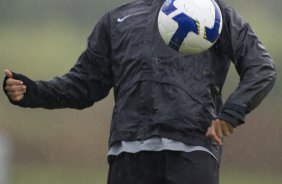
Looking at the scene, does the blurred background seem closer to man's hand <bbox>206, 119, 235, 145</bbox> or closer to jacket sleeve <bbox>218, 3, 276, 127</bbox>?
jacket sleeve <bbox>218, 3, 276, 127</bbox>

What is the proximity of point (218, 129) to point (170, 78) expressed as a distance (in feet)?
1.00

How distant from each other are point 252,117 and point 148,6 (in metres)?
6.03

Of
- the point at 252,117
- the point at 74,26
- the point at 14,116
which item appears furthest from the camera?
the point at 74,26

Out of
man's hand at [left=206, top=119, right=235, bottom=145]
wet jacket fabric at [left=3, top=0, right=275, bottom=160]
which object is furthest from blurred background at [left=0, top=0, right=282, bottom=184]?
man's hand at [left=206, top=119, right=235, bottom=145]

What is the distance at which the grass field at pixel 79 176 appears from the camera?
401 inches

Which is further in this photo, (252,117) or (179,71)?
(252,117)

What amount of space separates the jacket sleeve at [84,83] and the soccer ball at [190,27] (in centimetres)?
40

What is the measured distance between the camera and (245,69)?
4.91 m

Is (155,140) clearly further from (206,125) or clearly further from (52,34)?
(52,34)

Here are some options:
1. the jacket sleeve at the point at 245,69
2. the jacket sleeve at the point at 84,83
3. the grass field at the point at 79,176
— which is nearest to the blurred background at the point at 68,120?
the grass field at the point at 79,176

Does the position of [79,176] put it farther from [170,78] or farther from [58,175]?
[170,78]

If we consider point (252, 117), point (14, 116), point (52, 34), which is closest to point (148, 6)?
point (252, 117)

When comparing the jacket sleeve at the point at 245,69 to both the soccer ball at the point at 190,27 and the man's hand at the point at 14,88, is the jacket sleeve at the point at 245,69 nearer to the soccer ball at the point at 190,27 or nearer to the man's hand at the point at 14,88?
the soccer ball at the point at 190,27

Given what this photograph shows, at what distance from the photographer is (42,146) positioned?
1105 cm
